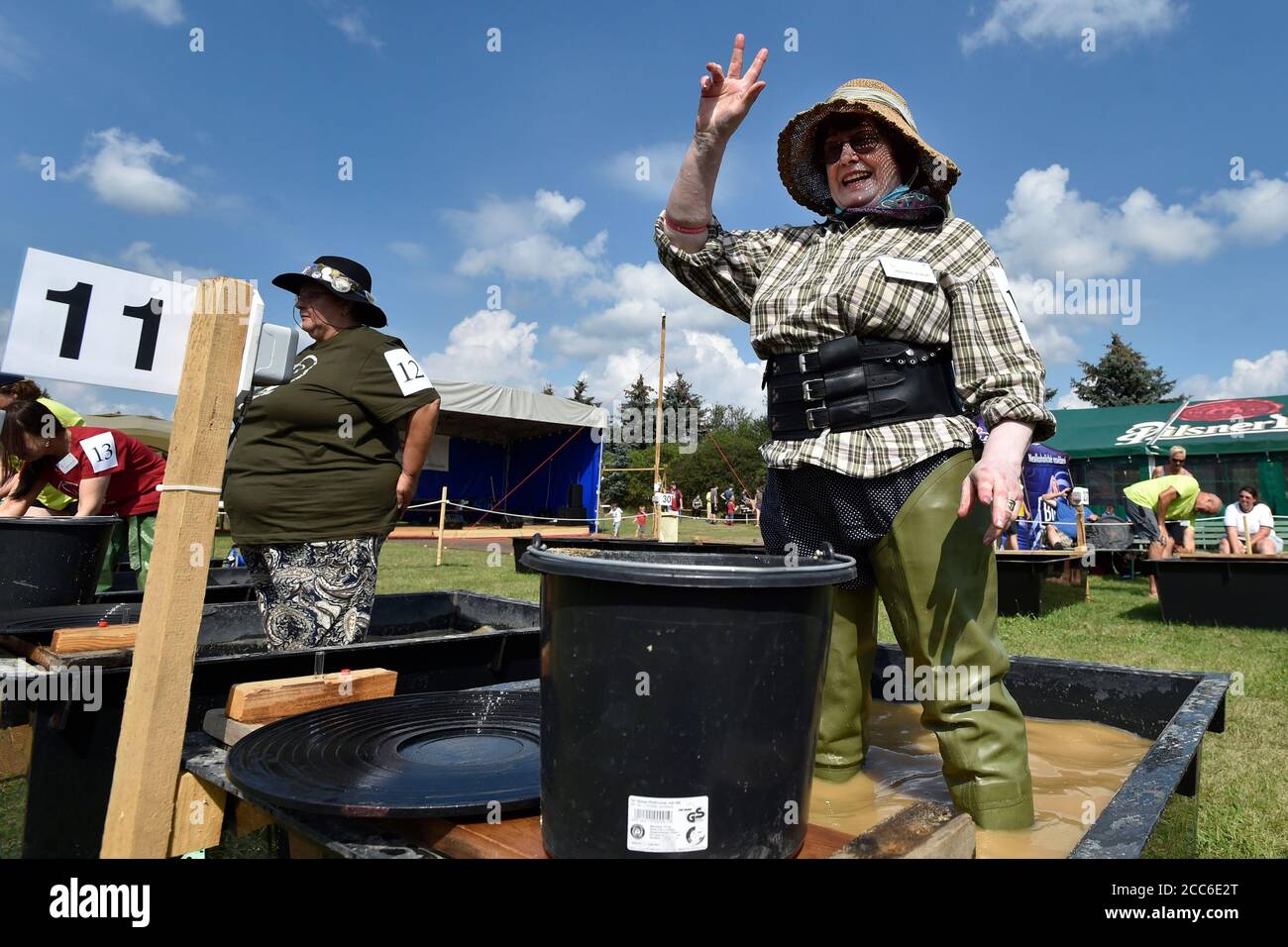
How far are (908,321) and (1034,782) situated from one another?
5.24ft

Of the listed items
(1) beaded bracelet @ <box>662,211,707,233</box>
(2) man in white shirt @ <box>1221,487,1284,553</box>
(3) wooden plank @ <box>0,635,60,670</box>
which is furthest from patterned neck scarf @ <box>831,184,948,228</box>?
(2) man in white shirt @ <box>1221,487,1284,553</box>

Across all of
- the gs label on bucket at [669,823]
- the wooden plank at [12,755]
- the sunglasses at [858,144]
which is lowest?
the wooden plank at [12,755]

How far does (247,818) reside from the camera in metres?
1.73

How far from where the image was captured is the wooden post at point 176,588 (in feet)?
5.27

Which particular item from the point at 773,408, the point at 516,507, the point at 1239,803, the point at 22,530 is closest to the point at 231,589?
the point at 22,530

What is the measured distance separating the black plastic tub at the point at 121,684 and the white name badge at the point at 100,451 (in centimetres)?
138

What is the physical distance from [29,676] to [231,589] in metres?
2.40

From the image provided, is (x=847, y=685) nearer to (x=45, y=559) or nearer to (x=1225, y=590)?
(x=45, y=559)

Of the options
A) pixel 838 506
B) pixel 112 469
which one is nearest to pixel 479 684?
pixel 838 506

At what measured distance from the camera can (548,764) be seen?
1.26 m

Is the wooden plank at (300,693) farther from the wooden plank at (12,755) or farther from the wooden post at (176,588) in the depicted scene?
the wooden plank at (12,755)

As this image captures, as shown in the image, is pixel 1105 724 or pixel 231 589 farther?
pixel 231 589

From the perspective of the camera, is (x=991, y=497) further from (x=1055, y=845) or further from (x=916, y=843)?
(x=1055, y=845)

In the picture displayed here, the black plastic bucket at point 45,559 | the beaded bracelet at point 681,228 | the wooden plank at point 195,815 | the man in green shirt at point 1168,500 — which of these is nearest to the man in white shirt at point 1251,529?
the man in green shirt at point 1168,500
